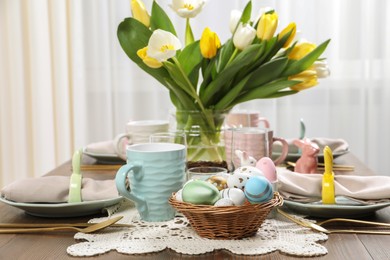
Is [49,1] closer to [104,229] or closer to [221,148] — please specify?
[221,148]

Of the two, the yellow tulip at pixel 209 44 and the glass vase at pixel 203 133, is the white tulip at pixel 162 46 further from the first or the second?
the glass vase at pixel 203 133

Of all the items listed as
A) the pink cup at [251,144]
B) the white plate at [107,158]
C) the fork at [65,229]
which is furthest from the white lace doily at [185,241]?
the white plate at [107,158]

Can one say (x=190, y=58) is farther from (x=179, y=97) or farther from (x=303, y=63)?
(x=303, y=63)

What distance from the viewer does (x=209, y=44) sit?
1.21 metres

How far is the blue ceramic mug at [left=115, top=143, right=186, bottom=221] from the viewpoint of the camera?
0.93m

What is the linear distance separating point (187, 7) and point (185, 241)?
0.60m

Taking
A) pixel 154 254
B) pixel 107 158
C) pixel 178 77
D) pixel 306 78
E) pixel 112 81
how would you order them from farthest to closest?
pixel 112 81 < pixel 107 158 < pixel 306 78 < pixel 178 77 < pixel 154 254

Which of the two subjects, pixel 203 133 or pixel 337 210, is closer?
pixel 337 210

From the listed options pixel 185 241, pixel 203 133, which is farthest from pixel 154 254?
pixel 203 133

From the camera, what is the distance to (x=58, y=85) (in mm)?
2736

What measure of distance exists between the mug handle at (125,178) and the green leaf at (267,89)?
0.45 meters

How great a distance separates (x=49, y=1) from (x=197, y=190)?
207 centimetres

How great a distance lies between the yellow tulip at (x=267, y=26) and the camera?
1234mm

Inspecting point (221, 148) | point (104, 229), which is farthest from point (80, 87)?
point (104, 229)
